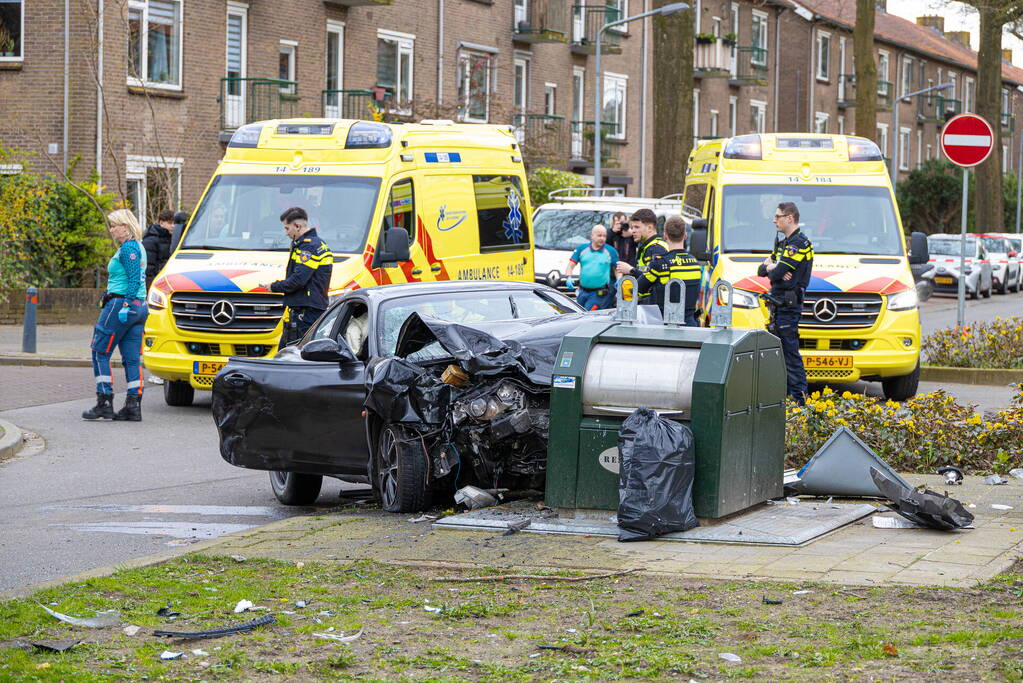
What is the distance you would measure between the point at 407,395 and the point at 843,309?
7.65 metres

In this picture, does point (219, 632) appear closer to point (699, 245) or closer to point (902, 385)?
point (699, 245)

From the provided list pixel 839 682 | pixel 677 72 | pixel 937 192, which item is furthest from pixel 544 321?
pixel 937 192

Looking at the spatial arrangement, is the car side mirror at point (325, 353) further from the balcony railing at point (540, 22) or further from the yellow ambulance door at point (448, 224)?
the balcony railing at point (540, 22)

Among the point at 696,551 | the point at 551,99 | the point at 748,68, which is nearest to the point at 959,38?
the point at 748,68

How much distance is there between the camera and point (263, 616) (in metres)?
6.03

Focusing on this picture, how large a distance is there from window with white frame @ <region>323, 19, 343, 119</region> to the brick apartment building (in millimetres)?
31

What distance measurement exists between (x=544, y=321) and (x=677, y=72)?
16.3 metres

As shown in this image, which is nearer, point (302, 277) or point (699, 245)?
point (302, 277)

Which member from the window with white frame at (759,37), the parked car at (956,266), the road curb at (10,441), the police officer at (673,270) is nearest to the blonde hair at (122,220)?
the road curb at (10,441)

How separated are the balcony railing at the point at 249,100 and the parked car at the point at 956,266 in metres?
17.3

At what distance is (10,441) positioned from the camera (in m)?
12.1

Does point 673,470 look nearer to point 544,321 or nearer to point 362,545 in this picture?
point 362,545

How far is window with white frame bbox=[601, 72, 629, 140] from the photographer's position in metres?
44.6

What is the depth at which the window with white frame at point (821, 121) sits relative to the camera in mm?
60088
